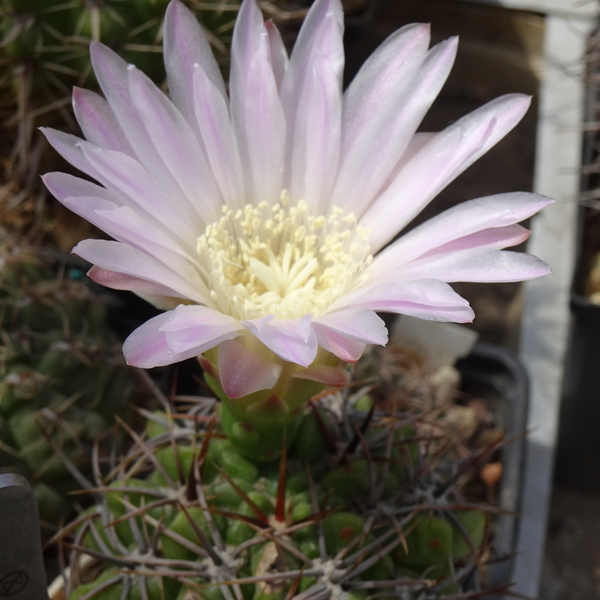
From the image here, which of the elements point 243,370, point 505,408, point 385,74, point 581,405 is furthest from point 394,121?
point 581,405

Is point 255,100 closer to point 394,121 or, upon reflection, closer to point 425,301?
point 394,121

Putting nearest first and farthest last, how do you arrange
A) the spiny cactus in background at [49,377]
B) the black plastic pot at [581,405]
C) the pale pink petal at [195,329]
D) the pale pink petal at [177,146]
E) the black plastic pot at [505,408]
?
the pale pink petal at [195,329] < the pale pink petal at [177,146] < the spiny cactus in background at [49,377] < the black plastic pot at [505,408] < the black plastic pot at [581,405]

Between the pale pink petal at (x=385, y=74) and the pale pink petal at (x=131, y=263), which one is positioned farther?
the pale pink petal at (x=385, y=74)

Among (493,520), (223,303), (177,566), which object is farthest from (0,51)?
(493,520)

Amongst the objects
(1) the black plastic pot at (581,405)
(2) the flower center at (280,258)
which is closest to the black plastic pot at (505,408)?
(1) the black plastic pot at (581,405)

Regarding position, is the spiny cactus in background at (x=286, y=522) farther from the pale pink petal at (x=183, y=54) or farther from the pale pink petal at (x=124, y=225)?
the pale pink petal at (x=183, y=54)

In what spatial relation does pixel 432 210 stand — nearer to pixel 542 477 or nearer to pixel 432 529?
pixel 542 477
